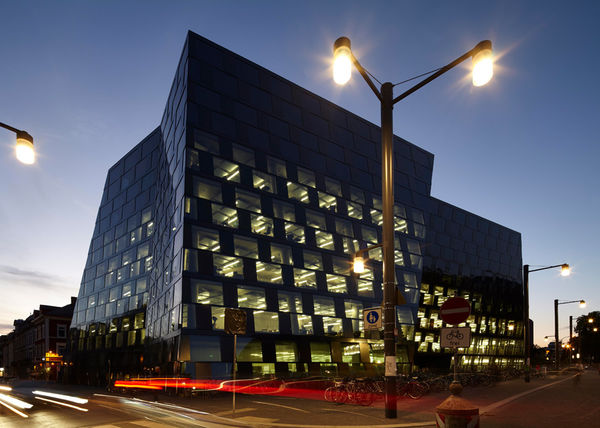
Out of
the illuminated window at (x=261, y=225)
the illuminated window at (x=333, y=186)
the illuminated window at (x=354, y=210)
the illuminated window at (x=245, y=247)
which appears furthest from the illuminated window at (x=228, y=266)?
the illuminated window at (x=354, y=210)

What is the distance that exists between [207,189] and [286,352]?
42.2ft

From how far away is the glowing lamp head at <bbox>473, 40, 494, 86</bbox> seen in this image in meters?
8.57

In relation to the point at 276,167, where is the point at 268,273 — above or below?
below

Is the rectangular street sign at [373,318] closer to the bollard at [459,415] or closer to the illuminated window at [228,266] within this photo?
the bollard at [459,415]

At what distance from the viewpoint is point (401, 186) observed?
4675 centimetres

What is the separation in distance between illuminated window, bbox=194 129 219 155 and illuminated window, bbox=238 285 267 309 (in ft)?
33.1

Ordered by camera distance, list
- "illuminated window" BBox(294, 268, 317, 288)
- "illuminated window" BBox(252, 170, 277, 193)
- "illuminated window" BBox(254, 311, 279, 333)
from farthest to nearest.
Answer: "illuminated window" BBox(252, 170, 277, 193)
"illuminated window" BBox(294, 268, 317, 288)
"illuminated window" BBox(254, 311, 279, 333)

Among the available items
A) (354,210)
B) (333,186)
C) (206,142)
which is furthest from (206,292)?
(354,210)

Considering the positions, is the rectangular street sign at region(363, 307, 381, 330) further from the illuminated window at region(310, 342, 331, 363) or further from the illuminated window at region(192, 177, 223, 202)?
the illuminated window at region(310, 342, 331, 363)

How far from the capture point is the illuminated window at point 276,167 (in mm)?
35188

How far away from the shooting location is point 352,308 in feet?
119

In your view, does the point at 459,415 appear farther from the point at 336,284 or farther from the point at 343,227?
the point at 343,227

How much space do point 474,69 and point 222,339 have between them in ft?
76.8

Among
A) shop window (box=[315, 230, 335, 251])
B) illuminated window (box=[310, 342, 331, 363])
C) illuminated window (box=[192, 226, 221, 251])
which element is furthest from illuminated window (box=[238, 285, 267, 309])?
shop window (box=[315, 230, 335, 251])
